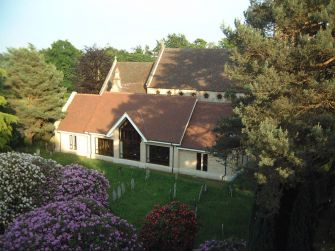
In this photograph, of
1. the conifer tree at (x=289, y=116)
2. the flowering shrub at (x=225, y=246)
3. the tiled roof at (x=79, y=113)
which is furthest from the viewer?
the tiled roof at (x=79, y=113)

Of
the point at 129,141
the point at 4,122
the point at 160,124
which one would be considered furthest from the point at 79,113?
the point at 4,122

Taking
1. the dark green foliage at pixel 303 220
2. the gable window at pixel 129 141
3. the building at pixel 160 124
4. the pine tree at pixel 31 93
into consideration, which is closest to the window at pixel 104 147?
the building at pixel 160 124

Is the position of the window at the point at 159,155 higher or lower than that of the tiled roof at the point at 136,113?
lower

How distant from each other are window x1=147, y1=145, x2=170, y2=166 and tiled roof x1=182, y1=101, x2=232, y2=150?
210 cm

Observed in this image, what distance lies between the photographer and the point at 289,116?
496 inches

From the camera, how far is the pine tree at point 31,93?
1460 inches

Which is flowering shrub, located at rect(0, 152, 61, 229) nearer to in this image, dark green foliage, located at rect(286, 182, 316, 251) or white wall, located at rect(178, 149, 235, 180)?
dark green foliage, located at rect(286, 182, 316, 251)

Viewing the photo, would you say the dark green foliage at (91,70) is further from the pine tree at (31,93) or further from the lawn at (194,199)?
the lawn at (194,199)

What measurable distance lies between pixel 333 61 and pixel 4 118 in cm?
2354

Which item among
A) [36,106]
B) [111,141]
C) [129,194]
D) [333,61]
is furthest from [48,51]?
[333,61]

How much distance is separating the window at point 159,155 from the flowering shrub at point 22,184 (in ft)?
47.6

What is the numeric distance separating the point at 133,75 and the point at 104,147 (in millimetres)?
19771

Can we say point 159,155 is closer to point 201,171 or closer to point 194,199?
point 201,171

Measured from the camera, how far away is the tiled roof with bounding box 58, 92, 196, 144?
31.2 m
